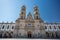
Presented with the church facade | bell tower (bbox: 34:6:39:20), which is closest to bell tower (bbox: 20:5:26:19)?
the church facade

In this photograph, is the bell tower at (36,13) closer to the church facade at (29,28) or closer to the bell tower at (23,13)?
the church facade at (29,28)

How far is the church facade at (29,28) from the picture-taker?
1150 inches

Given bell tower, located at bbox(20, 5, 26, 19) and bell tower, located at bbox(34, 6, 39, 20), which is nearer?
bell tower, located at bbox(20, 5, 26, 19)

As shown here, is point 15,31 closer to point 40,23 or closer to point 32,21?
point 32,21

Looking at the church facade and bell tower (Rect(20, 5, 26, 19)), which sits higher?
bell tower (Rect(20, 5, 26, 19))

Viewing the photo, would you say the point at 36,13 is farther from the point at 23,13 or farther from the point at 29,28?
the point at 29,28

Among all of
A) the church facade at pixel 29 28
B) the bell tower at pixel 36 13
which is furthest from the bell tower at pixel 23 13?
the bell tower at pixel 36 13

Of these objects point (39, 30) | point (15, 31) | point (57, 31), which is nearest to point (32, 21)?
point (39, 30)

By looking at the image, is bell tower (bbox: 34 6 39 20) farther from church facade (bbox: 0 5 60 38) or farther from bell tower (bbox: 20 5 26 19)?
bell tower (bbox: 20 5 26 19)

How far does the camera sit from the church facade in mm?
29219

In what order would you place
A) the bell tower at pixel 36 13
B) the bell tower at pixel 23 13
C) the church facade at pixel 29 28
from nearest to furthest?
the church facade at pixel 29 28, the bell tower at pixel 23 13, the bell tower at pixel 36 13

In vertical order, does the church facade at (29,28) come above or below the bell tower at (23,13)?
below

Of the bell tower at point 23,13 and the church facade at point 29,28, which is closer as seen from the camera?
the church facade at point 29,28

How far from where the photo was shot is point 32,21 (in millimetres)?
30734
